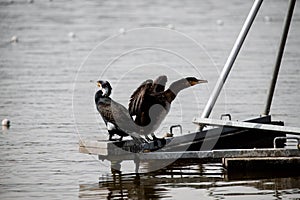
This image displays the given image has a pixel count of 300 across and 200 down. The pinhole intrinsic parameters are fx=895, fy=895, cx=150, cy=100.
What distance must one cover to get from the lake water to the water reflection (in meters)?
0.01

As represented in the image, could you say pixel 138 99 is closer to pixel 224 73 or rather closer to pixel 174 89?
pixel 174 89

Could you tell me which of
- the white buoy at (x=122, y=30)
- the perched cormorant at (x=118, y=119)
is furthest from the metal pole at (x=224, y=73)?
the white buoy at (x=122, y=30)

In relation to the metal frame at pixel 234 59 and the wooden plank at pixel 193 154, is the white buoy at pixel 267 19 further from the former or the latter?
the wooden plank at pixel 193 154

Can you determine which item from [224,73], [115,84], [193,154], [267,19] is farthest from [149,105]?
[267,19]

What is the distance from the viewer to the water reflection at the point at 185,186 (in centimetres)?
1045

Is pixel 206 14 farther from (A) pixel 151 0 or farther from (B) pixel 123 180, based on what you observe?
(B) pixel 123 180

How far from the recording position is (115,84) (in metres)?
20.5

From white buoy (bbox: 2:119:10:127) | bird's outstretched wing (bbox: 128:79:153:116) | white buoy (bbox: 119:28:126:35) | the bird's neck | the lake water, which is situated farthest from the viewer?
white buoy (bbox: 119:28:126:35)

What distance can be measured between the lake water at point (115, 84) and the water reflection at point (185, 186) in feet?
0.04

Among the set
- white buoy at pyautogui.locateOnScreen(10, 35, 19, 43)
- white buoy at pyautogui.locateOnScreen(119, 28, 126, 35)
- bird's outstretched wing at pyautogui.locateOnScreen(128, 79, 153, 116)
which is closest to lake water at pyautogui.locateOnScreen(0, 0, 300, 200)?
white buoy at pyautogui.locateOnScreen(119, 28, 126, 35)

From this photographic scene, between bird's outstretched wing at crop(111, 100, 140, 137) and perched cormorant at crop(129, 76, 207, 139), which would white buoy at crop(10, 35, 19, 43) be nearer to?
perched cormorant at crop(129, 76, 207, 139)

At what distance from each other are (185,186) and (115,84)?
9.75 meters

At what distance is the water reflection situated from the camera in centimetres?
1045

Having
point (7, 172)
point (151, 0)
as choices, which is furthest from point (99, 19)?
point (7, 172)
